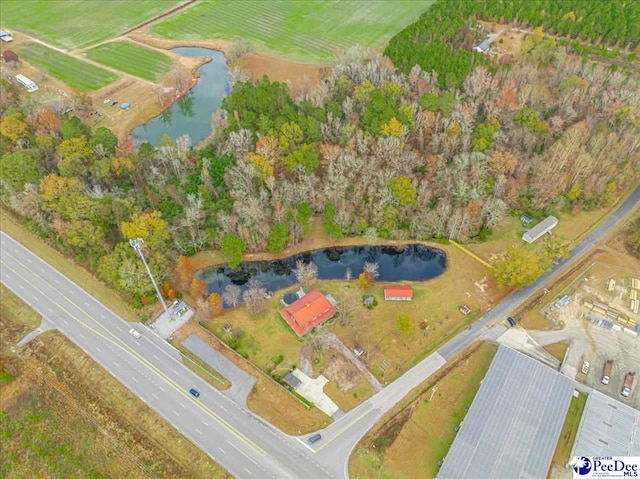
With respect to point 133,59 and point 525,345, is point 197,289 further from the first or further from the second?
point 133,59

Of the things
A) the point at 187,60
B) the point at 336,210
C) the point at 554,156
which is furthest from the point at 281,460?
the point at 187,60

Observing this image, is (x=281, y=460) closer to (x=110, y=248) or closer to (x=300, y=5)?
(x=110, y=248)

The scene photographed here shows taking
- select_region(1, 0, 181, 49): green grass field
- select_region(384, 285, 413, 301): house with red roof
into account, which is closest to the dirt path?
select_region(384, 285, 413, 301): house with red roof

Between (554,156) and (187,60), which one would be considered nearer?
(554,156)

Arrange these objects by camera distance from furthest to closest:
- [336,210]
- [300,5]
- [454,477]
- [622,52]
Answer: [300,5]
[622,52]
[336,210]
[454,477]

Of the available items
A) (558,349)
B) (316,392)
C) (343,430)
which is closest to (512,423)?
(558,349)

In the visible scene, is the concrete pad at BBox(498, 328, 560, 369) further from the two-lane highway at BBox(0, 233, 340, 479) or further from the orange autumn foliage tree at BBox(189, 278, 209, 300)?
the orange autumn foliage tree at BBox(189, 278, 209, 300)

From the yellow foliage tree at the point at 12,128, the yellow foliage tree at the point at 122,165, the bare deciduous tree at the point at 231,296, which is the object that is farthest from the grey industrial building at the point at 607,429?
the yellow foliage tree at the point at 12,128
